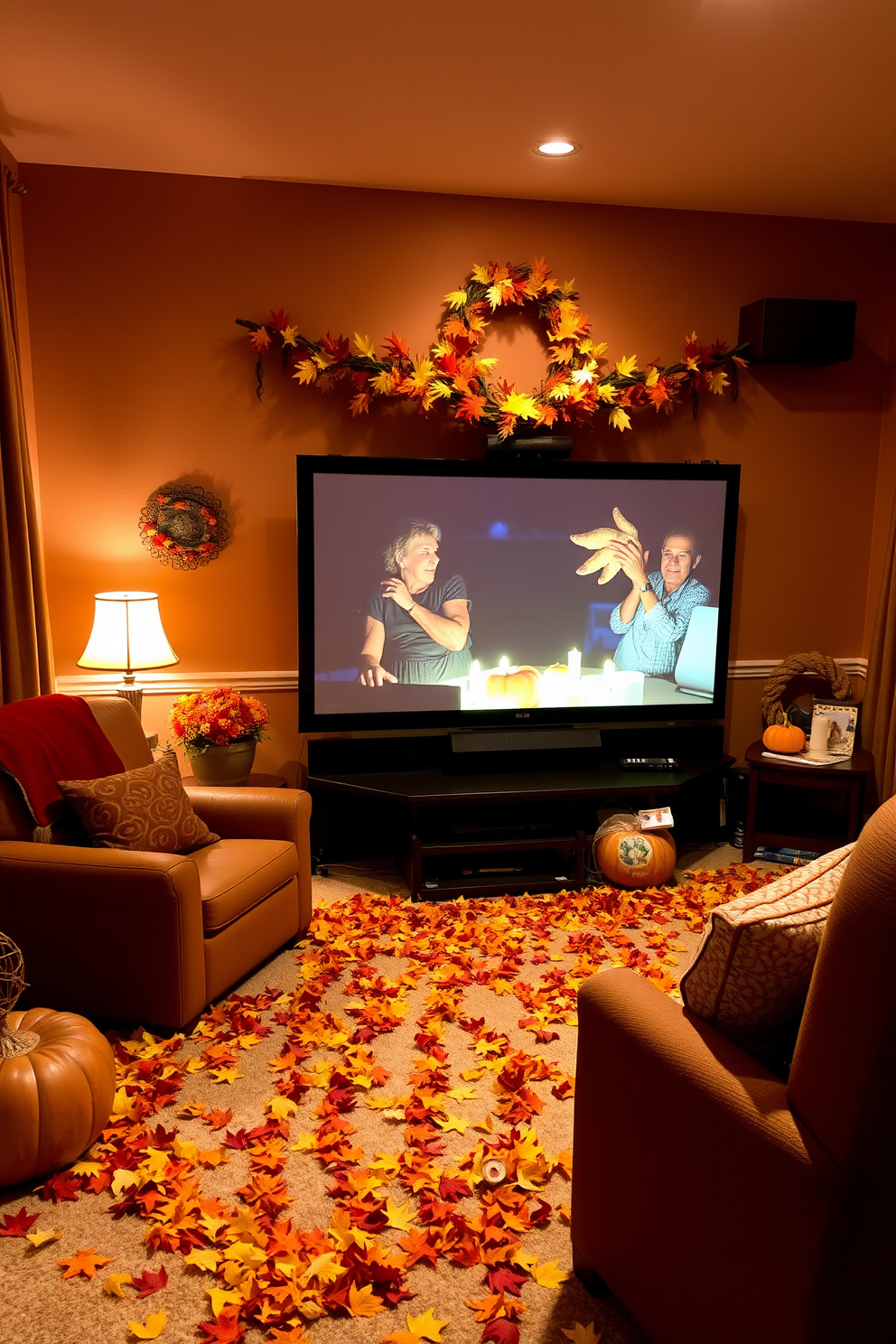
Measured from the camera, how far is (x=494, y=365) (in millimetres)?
4094

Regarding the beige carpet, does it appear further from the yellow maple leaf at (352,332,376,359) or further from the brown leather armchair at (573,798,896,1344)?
the yellow maple leaf at (352,332,376,359)

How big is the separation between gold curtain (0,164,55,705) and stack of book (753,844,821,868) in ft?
10.3

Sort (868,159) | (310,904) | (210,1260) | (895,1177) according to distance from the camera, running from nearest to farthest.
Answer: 1. (895,1177)
2. (210,1260)
3. (310,904)
4. (868,159)

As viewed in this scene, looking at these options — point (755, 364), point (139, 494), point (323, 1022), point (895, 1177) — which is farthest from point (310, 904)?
point (755, 364)

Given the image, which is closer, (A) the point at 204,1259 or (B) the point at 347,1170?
(A) the point at 204,1259

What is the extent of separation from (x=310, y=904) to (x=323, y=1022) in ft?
2.12

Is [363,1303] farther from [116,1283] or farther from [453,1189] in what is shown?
[116,1283]

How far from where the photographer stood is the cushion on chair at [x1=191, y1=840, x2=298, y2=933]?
2.77 meters

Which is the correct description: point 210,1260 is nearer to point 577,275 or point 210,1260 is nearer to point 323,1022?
point 323,1022

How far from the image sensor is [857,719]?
433 cm

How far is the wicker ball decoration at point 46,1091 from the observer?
6.60 feet

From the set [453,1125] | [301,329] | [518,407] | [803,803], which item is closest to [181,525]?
[301,329]

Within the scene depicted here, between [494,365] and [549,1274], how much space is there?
3.36m

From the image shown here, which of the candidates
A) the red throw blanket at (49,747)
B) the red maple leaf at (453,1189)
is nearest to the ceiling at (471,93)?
the red throw blanket at (49,747)
